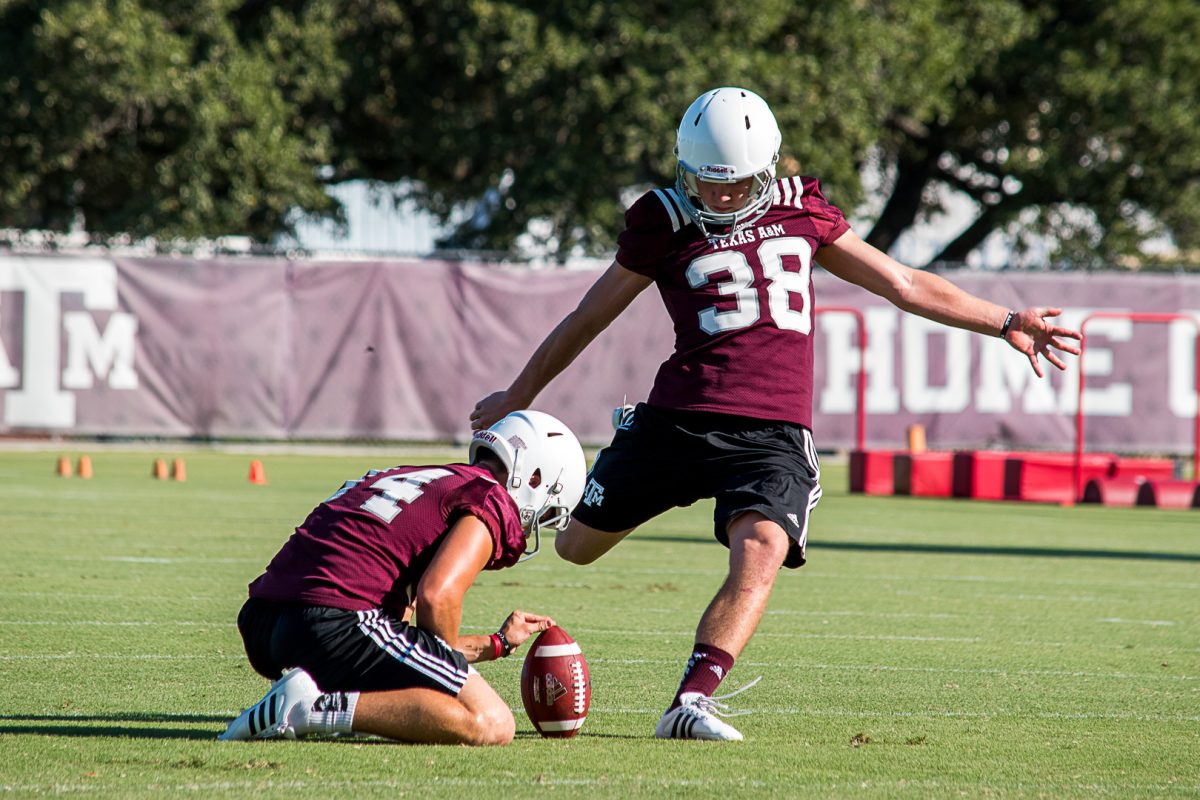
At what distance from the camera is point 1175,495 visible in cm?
1738

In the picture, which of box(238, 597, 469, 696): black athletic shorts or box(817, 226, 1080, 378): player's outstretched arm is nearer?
box(238, 597, 469, 696): black athletic shorts

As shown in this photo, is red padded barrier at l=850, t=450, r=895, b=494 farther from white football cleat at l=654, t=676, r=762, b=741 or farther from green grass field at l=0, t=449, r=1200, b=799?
white football cleat at l=654, t=676, r=762, b=741

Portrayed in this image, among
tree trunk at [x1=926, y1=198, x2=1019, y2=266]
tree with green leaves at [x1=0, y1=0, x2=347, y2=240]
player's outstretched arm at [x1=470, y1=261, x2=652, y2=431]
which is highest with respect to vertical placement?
tree with green leaves at [x1=0, y1=0, x2=347, y2=240]

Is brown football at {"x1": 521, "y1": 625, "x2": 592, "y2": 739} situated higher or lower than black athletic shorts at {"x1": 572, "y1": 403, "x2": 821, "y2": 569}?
lower

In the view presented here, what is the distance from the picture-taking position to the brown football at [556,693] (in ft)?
17.2

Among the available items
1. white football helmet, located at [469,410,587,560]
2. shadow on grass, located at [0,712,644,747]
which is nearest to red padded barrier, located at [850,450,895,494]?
white football helmet, located at [469,410,587,560]

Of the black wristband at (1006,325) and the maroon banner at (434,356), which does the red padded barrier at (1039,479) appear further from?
the black wristband at (1006,325)

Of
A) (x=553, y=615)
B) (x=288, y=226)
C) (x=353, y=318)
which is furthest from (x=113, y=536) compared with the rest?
(x=288, y=226)

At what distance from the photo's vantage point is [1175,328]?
21.6 metres

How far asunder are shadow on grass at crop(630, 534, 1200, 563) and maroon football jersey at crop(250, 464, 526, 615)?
7.05 metres

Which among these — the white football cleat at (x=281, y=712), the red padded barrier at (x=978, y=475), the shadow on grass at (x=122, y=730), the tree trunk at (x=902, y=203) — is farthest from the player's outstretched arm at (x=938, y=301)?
the tree trunk at (x=902, y=203)

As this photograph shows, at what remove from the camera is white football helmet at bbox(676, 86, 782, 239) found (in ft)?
18.5

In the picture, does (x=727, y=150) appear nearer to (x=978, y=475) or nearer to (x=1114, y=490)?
(x=978, y=475)

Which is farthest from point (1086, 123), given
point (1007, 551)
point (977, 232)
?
point (1007, 551)
